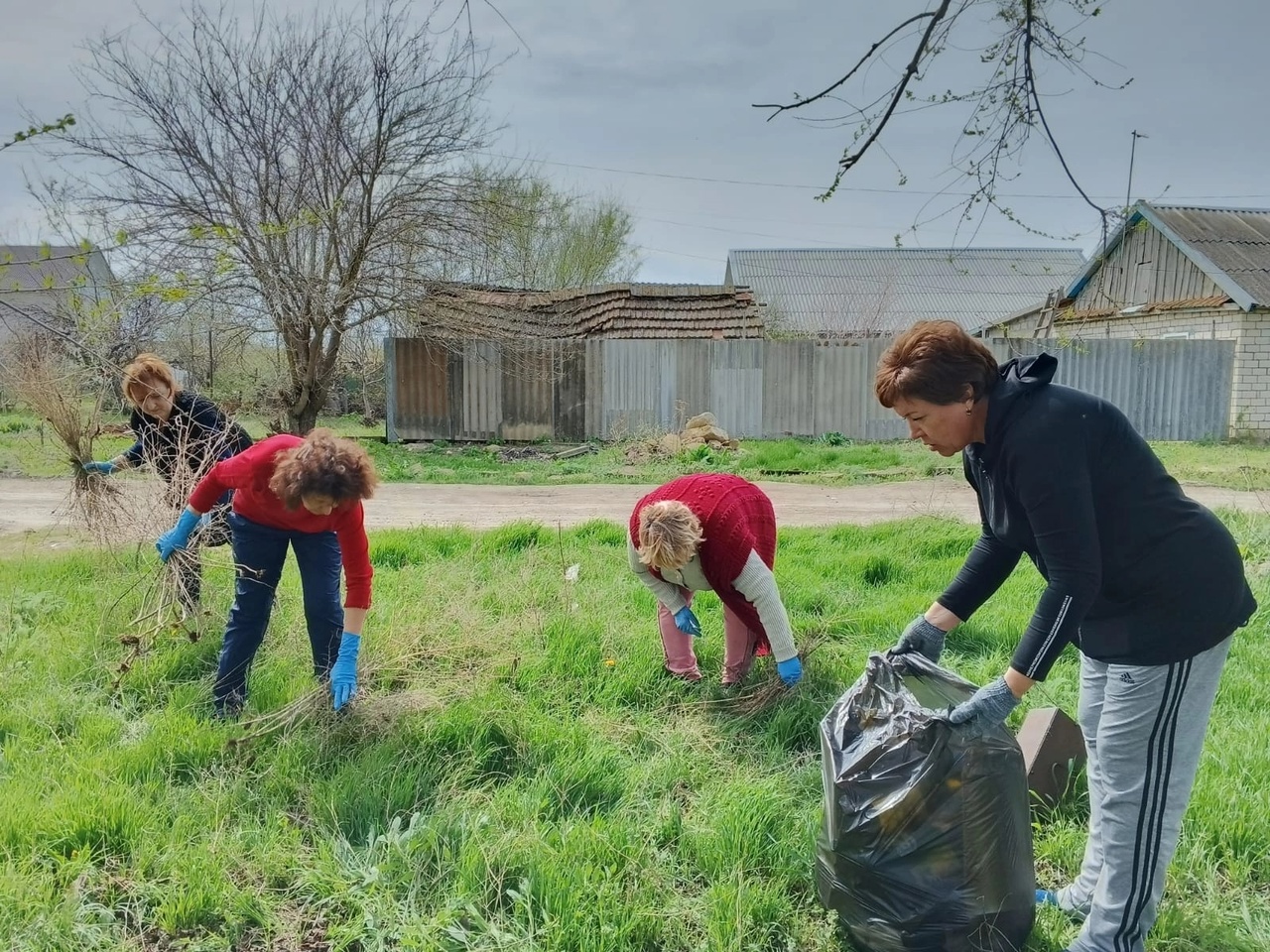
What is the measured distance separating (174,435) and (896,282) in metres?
29.7

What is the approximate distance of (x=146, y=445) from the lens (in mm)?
4660

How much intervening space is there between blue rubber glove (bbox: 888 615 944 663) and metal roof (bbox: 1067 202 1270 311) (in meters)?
15.5

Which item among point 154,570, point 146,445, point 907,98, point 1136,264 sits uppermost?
point 1136,264

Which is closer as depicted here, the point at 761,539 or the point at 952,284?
the point at 761,539

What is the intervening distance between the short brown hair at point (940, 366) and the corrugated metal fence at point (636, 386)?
12.9 metres

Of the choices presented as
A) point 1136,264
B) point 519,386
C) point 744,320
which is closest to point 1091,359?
point 1136,264

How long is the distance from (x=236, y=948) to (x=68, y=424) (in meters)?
3.41

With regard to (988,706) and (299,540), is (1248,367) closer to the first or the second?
(988,706)

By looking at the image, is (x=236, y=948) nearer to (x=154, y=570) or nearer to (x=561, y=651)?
(x=561, y=651)

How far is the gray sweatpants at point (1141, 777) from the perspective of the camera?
2061mm

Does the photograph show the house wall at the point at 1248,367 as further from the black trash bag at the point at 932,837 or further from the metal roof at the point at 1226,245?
the black trash bag at the point at 932,837

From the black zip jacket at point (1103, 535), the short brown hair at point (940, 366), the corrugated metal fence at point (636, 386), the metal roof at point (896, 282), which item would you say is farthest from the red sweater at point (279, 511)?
the metal roof at point (896, 282)

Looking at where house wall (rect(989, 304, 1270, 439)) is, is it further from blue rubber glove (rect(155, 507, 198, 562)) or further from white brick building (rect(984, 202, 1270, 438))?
blue rubber glove (rect(155, 507, 198, 562))

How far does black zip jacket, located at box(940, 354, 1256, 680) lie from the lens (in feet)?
6.38
